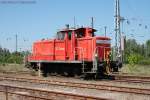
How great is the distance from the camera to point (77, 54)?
2238cm

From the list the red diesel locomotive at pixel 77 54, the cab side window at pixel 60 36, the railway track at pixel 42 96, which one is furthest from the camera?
the cab side window at pixel 60 36

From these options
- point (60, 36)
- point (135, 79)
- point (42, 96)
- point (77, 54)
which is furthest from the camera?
point (60, 36)

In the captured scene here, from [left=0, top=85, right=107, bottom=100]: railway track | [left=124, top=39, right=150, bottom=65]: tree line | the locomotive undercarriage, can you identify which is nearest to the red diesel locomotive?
the locomotive undercarriage

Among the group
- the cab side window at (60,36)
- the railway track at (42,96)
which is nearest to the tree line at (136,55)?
the cab side window at (60,36)

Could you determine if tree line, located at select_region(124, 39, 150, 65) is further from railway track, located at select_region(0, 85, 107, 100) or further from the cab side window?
railway track, located at select_region(0, 85, 107, 100)

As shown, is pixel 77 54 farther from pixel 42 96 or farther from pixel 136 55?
pixel 136 55

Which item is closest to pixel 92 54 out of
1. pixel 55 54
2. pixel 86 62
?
pixel 86 62

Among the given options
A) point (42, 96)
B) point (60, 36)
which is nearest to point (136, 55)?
point (60, 36)

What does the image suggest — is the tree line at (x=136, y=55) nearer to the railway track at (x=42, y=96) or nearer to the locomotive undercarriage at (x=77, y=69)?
the locomotive undercarriage at (x=77, y=69)

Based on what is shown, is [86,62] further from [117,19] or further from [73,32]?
[117,19]

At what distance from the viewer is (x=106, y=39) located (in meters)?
21.9

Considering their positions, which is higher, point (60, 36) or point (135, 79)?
point (60, 36)

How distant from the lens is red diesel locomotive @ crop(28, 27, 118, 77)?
69.3ft

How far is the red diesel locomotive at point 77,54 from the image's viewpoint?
69.3 feet
